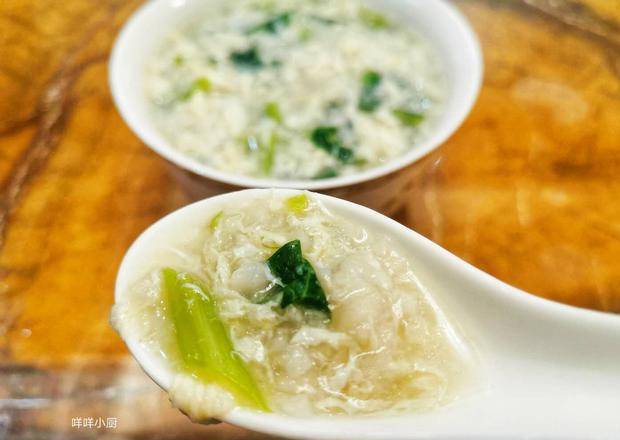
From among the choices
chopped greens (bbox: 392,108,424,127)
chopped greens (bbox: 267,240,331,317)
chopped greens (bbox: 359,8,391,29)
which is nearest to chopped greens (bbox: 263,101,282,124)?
chopped greens (bbox: 392,108,424,127)

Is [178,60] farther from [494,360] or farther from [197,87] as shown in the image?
[494,360]

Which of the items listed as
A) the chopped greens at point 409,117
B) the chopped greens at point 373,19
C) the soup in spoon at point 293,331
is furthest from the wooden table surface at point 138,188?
the soup in spoon at point 293,331

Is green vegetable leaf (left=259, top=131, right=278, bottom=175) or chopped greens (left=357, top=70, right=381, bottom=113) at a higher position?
chopped greens (left=357, top=70, right=381, bottom=113)

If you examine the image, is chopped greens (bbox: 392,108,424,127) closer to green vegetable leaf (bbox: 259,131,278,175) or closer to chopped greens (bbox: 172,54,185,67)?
green vegetable leaf (bbox: 259,131,278,175)

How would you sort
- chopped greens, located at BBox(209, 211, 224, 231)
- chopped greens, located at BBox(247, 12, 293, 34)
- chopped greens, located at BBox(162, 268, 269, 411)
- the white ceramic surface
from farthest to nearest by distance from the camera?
chopped greens, located at BBox(247, 12, 293, 34) < the white ceramic surface < chopped greens, located at BBox(209, 211, 224, 231) < chopped greens, located at BBox(162, 268, 269, 411)

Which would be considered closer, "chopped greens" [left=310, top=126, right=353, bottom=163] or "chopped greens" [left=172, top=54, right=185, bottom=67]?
"chopped greens" [left=310, top=126, right=353, bottom=163]

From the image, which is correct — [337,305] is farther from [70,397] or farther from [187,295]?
[70,397]

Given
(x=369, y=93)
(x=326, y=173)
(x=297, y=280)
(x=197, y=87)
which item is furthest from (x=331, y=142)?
(x=297, y=280)
